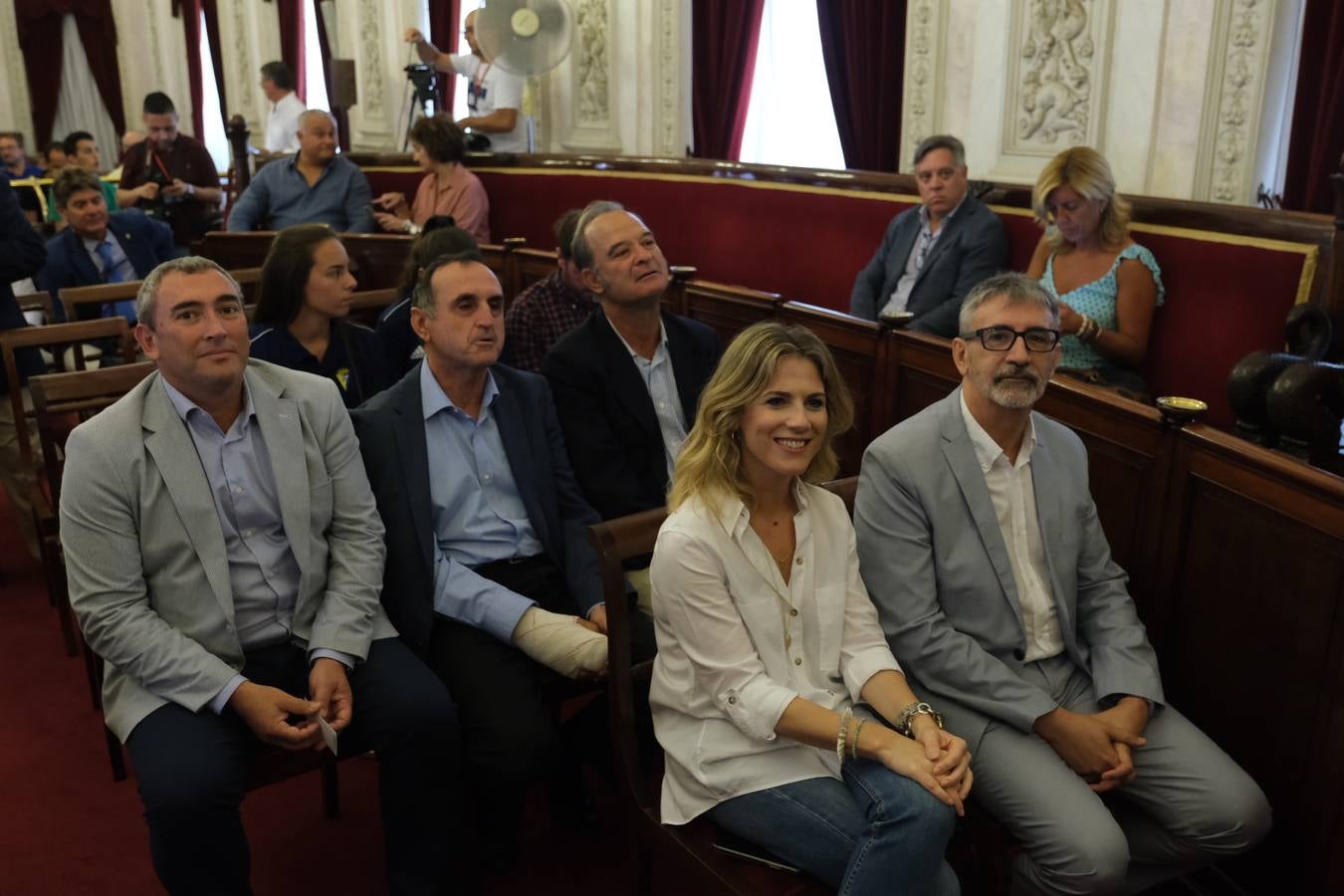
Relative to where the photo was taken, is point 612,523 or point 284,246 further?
point 284,246

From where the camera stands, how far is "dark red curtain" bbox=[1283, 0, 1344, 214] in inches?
145

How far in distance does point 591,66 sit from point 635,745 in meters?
5.92

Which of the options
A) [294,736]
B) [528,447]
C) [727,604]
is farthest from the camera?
[528,447]

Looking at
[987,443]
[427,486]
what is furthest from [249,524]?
[987,443]

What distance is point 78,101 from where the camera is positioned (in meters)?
13.7

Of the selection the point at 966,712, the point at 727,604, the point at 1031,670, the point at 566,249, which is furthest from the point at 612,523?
the point at 566,249

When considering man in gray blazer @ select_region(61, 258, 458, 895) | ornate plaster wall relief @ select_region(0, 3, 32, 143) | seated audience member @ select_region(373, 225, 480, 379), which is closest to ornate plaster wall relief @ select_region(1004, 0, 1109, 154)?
seated audience member @ select_region(373, 225, 480, 379)

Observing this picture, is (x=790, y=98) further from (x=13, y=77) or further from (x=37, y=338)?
(x=13, y=77)

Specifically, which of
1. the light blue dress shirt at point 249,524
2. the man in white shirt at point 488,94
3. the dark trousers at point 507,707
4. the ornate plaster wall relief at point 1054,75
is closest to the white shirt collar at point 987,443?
the dark trousers at point 507,707

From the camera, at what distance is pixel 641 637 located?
2283 mm

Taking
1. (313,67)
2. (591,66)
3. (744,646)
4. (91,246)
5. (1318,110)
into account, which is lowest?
(744,646)

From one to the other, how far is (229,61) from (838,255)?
9.67m

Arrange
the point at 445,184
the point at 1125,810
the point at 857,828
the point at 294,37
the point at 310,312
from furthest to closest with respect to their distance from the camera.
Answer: the point at 294,37
the point at 445,184
the point at 310,312
the point at 1125,810
the point at 857,828

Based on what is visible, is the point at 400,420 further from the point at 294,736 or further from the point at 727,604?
the point at 727,604
